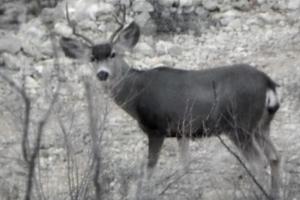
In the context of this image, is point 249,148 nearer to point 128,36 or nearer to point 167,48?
point 128,36

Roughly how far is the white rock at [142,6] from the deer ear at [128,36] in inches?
152

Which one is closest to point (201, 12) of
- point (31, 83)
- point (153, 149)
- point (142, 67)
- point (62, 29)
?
point (142, 67)

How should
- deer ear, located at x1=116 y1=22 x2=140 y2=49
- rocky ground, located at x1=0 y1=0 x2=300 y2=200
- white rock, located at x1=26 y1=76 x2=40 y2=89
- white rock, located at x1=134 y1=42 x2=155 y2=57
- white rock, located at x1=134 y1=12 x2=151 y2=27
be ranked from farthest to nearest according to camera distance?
white rock, located at x1=134 y1=12 x2=151 y2=27 < white rock, located at x1=134 y1=42 x2=155 y2=57 < white rock, located at x1=26 y1=76 x2=40 y2=89 < deer ear, located at x1=116 y1=22 x2=140 y2=49 < rocky ground, located at x1=0 y1=0 x2=300 y2=200

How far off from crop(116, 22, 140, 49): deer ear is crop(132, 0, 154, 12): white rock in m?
3.86

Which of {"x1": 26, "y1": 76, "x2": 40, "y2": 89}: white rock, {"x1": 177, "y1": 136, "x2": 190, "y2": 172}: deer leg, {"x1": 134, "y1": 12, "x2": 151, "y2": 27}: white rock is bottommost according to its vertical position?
{"x1": 26, "y1": 76, "x2": 40, "y2": 89}: white rock

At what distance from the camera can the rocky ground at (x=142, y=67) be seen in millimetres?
9172

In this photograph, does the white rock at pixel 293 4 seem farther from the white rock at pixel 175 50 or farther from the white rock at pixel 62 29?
the white rock at pixel 62 29

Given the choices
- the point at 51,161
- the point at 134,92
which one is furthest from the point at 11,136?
the point at 134,92

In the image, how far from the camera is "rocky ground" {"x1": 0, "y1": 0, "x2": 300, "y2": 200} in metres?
9.17

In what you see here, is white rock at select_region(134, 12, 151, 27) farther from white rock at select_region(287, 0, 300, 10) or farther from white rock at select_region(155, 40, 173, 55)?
white rock at select_region(287, 0, 300, 10)

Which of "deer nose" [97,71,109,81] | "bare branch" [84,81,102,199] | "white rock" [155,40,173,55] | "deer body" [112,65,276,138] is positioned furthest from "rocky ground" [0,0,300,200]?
"bare branch" [84,81,102,199]

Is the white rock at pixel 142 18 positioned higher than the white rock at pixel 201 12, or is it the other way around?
the white rock at pixel 201 12

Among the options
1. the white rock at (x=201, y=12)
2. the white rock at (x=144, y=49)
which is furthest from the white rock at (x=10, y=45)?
the white rock at (x=201, y=12)

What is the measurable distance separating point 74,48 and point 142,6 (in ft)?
13.7
